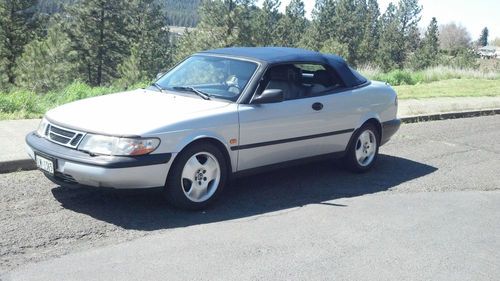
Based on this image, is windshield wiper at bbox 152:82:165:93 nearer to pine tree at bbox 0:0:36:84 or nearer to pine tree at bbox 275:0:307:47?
pine tree at bbox 0:0:36:84

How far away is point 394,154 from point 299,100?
296 cm

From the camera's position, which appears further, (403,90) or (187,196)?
(403,90)

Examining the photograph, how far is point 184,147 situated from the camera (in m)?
5.47

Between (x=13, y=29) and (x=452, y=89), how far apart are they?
43.8 m

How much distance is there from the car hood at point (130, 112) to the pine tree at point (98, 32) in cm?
5094

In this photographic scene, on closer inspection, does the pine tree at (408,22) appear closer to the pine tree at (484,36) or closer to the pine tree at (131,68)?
the pine tree at (131,68)

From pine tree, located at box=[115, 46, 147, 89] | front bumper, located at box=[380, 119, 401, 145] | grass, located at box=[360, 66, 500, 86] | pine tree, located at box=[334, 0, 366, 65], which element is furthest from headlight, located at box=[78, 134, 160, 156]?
pine tree, located at box=[334, 0, 366, 65]

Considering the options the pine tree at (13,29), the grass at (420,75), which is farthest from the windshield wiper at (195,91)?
the pine tree at (13,29)

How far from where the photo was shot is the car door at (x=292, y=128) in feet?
19.9

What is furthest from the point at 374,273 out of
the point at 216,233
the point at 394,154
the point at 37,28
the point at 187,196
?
the point at 37,28

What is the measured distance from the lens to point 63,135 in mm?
5453

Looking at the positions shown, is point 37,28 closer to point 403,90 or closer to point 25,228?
point 403,90

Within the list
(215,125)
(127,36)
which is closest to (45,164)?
(215,125)

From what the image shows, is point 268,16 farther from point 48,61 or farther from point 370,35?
point 48,61
